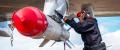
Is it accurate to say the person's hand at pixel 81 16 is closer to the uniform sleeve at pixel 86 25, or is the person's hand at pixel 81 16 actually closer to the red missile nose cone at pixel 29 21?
the uniform sleeve at pixel 86 25

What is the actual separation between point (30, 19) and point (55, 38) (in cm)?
52

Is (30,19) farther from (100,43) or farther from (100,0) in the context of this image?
(100,0)

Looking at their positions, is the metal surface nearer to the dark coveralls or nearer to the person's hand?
the dark coveralls

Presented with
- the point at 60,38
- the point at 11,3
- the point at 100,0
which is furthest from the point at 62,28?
the point at 11,3

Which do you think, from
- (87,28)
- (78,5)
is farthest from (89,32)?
(78,5)

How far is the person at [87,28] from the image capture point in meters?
3.16

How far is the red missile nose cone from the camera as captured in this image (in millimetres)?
2402

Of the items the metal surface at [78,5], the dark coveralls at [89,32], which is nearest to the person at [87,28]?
the dark coveralls at [89,32]

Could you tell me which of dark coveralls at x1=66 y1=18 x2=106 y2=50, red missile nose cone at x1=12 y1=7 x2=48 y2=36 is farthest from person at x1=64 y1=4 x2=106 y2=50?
red missile nose cone at x1=12 y1=7 x2=48 y2=36

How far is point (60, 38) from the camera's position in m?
2.99

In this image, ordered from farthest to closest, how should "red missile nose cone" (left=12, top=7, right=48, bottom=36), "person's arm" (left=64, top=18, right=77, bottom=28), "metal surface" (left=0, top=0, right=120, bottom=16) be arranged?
"metal surface" (left=0, top=0, right=120, bottom=16)
"person's arm" (left=64, top=18, right=77, bottom=28)
"red missile nose cone" (left=12, top=7, right=48, bottom=36)

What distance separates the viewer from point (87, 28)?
322 cm

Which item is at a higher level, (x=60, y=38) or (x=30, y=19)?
(x=30, y=19)

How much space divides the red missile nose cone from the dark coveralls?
0.66 meters
